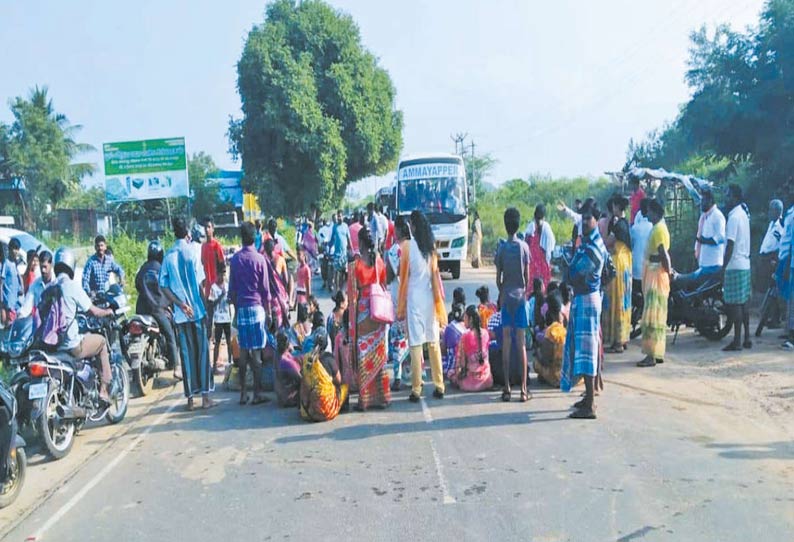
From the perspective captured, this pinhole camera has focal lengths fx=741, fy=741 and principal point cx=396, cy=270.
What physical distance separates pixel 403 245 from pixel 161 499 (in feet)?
11.2

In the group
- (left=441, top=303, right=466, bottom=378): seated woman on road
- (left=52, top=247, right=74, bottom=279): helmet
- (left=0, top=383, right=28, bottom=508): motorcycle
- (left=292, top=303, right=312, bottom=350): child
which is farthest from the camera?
(left=441, top=303, right=466, bottom=378): seated woman on road

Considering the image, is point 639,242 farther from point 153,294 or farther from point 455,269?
point 455,269

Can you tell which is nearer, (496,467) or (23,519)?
(23,519)

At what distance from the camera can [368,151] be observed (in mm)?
35062

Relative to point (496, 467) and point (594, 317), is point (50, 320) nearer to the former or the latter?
point (496, 467)

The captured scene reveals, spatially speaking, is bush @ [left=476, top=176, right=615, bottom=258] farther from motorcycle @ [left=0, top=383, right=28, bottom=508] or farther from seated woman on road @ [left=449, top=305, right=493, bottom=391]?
motorcycle @ [left=0, top=383, right=28, bottom=508]

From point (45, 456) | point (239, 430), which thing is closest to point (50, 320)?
point (45, 456)

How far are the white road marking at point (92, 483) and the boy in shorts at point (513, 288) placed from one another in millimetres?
3624

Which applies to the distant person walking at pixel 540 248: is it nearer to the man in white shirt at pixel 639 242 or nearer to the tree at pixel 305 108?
the man in white shirt at pixel 639 242

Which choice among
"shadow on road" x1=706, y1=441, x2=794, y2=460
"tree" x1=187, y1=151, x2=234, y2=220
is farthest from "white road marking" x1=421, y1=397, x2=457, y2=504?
"tree" x1=187, y1=151, x2=234, y2=220

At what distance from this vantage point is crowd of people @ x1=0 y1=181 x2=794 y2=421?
7.21m

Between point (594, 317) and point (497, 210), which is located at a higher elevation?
point (497, 210)

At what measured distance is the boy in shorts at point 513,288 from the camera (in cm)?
749

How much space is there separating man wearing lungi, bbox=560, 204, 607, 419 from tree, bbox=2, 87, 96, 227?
39.7 m
